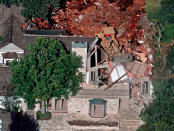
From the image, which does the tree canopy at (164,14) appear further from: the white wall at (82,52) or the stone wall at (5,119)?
the stone wall at (5,119)

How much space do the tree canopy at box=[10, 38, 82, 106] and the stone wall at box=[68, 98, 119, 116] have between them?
174 centimetres

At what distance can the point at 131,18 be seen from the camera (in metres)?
98.9

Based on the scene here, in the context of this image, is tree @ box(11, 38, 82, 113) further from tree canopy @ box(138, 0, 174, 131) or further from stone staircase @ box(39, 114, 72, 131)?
tree canopy @ box(138, 0, 174, 131)

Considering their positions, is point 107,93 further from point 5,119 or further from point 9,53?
point 9,53

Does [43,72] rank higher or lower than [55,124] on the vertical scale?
higher

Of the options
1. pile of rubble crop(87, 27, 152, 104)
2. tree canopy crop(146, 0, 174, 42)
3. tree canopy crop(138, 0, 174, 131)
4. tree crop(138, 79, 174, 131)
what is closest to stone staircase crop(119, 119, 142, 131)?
tree canopy crop(138, 0, 174, 131)

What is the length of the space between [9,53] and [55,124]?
1403 centimetres

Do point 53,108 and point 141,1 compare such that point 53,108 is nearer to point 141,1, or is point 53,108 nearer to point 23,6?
point 23,6

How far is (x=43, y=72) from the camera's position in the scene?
8062 cm

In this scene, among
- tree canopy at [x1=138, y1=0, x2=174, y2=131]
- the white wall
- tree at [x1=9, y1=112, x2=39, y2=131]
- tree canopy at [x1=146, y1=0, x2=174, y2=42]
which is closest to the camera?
tree canopy at [x1=138, y1=0, x2=174, y2=131]

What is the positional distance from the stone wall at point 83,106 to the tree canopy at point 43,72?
174 cm

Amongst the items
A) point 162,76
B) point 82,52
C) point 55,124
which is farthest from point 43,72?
point 162,76

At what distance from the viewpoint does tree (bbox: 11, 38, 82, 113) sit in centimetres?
8056

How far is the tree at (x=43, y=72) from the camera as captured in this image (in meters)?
80.6
